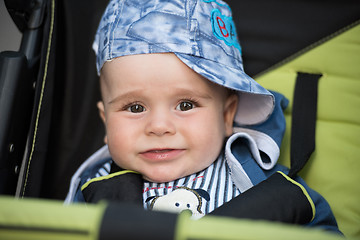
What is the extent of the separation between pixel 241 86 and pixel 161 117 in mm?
207

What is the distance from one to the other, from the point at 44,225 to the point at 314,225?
0.66 metres

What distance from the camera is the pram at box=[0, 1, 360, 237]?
1.09m

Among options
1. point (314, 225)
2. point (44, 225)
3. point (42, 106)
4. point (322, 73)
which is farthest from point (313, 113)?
point (44, 225)

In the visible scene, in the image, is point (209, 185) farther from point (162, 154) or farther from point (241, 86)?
point (241, 86)

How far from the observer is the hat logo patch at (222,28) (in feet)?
3.49

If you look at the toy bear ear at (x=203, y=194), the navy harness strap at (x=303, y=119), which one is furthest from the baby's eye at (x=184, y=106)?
the navy harness strap at (x=303, y=119)

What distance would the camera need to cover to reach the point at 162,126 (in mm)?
980

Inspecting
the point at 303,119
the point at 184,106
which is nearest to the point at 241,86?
the point at 184,106

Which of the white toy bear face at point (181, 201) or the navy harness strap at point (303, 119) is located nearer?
the white toy bear face at point (181, 201)

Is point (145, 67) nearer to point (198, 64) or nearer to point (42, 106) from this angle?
point (198, 64)

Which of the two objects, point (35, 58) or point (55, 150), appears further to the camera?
point (55, 150)

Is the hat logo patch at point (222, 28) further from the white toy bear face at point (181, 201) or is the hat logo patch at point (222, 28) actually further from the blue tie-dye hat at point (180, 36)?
the white toy bear face at point (181, 201)

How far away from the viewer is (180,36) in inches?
39.6

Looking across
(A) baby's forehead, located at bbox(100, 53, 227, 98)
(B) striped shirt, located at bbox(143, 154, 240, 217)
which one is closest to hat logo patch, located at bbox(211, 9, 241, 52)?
(A) baby's forehead, located at bbox(100, 53, 227, 98)
